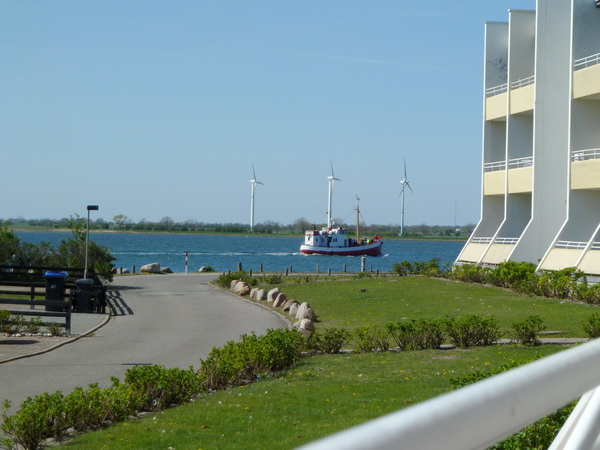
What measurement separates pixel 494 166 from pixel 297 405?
3395 centimetres

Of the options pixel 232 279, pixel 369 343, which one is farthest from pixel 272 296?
pixel 369 343

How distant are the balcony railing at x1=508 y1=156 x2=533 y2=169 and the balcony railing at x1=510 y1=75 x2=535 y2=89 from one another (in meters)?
3.50

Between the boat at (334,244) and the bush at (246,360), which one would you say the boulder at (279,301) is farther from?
the boat at (334,244)

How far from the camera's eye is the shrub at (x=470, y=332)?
18469 mm

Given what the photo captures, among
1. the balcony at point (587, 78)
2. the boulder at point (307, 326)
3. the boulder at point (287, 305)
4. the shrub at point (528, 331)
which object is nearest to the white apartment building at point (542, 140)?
the balcony at point (587, 78)

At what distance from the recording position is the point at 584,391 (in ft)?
9.71

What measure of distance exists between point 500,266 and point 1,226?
22.4 metres

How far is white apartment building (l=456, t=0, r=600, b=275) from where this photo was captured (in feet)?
108

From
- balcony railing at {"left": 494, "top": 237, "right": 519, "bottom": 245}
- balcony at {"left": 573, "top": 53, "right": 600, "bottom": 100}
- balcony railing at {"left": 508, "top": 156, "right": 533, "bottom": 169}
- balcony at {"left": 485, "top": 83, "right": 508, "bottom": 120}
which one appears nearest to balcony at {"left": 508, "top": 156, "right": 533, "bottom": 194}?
balcony railing at {"left": 508, "top": 156, "right": 533, "bottom": 169}

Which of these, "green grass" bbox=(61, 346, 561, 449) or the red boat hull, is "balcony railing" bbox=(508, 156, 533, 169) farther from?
the red boat hull

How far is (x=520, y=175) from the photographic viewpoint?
1539 inches

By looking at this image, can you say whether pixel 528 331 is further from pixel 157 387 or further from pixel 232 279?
pixel 232 279

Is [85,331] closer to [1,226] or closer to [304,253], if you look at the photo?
[1,226]

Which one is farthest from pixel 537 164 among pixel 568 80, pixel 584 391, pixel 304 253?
pixel 304 253
